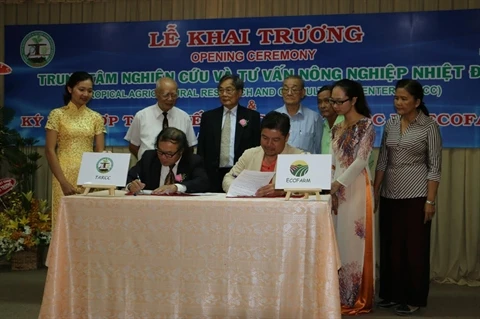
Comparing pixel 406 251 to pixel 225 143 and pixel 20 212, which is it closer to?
pixel 225 143

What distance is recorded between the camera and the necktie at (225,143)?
496cm

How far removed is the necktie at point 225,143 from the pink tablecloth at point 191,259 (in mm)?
1484

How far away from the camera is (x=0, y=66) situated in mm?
5809

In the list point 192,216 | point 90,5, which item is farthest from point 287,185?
point 90,5

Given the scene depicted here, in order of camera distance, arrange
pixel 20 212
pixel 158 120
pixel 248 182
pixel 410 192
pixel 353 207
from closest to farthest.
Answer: pixel 248 182, pixel 353 207, pixel 410 192, pixel 158 120, pixel 20 212

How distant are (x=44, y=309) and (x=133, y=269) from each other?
0.48 m

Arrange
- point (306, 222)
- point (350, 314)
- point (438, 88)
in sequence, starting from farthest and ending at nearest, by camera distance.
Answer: point (438, 88), point (350, 314), point (306, 222)

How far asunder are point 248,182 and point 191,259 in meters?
0.49

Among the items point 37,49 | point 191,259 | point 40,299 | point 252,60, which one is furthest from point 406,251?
point 37,49

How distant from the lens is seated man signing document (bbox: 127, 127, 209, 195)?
3.88 metres

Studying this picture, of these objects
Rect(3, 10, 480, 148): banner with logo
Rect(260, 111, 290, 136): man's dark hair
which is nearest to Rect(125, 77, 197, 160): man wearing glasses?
Rect(3, 10, 480, 148): banner with logo

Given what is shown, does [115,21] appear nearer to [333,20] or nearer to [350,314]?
[333,20]

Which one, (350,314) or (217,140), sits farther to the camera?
(217,140)

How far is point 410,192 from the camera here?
173 inches
